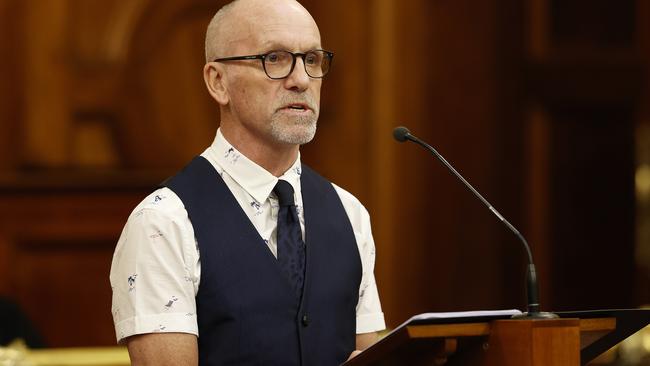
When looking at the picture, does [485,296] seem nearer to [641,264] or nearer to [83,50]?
[641,264]

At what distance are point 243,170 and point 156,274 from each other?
267mm

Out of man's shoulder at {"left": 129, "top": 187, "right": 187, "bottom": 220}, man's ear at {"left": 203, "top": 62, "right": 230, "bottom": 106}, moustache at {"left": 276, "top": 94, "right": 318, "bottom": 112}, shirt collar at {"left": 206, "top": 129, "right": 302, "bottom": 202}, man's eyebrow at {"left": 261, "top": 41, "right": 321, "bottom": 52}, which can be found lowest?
man's shoulder at {"left": 129, "top": 187, "right": 187, "bottom": 220}

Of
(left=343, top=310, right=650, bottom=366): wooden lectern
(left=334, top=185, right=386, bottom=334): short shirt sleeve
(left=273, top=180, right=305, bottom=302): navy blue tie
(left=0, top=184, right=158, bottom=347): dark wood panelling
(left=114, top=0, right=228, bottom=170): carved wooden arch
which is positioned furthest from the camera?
(left=114, top=0, right=228, bottom=170): carved wooden arch

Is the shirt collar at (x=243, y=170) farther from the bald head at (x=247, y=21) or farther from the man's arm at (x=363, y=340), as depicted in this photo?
the man's arm at (x=363, y=340)

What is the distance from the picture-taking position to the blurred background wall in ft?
12.7

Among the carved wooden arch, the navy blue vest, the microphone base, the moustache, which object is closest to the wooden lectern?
the microphone base

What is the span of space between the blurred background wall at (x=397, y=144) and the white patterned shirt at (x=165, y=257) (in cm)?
176

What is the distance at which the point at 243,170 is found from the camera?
7.23ft

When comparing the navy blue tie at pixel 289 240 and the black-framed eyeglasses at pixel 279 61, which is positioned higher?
the black-framed eyeglasses at pixel 279 61

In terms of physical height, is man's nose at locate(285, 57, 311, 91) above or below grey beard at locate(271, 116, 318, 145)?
above

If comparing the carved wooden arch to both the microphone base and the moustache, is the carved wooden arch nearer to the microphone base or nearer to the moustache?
the moustache

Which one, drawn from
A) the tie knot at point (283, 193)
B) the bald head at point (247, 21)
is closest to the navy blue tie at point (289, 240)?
the tie knot at point (283, 193)

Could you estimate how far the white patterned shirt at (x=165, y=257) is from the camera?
2.02m

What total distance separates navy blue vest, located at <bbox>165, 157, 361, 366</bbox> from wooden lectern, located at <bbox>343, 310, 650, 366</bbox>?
212mm
